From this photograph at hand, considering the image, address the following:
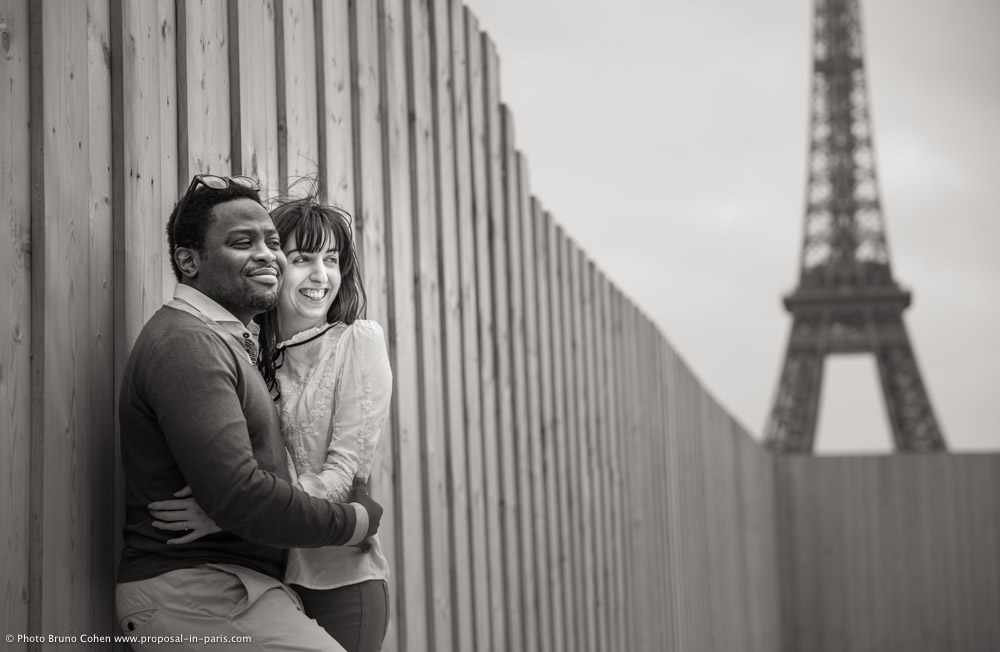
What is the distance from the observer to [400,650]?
2787mm

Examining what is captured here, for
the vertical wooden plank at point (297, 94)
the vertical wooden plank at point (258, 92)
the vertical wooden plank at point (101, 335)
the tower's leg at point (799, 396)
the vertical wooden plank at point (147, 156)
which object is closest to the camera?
the vertical wooden plank at point (101, 335)

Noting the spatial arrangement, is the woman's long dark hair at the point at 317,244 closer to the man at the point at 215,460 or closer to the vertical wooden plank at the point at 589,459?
the man at the point at 215,460

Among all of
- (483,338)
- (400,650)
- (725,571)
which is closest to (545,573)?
(483,338)

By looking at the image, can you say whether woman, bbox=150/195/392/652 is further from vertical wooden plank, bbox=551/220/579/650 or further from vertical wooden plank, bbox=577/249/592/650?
vertical wooden plank, bbox=577/249/592/650

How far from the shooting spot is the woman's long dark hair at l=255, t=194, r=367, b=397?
6.77 ft

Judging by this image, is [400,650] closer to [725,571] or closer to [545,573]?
[545,573]

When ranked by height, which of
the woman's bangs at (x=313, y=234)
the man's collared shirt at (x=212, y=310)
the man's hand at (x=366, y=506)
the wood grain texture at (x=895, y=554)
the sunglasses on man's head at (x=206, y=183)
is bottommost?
the wood grain texture at (x=895, y=554)

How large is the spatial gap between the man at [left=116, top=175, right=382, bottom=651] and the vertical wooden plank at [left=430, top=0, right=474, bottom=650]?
1.36m

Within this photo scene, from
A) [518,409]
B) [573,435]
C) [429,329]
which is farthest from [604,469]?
[429,329]

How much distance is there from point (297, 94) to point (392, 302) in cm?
60

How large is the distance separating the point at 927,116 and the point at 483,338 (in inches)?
667

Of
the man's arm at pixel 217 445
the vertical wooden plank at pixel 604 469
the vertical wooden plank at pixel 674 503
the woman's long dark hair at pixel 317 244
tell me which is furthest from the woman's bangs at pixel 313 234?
the vertical wooden plank at pixel 674 503

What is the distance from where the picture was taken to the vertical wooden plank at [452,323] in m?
3.16

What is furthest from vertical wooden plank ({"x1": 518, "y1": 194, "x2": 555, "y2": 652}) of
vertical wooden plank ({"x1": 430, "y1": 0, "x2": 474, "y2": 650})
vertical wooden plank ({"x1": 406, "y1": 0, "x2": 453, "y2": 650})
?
vertical wooden plank ({"x1": 406, "y1": 0, "x2": 453, "y2": 650})
